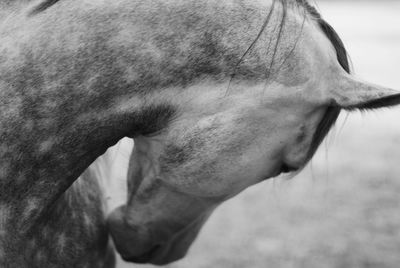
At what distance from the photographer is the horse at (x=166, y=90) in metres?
1.67

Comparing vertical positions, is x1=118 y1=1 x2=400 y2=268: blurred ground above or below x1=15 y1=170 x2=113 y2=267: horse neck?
below

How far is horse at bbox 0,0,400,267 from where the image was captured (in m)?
1.67

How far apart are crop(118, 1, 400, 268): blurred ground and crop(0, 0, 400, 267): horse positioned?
1.99m

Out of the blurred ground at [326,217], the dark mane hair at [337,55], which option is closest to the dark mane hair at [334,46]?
the dark mane hair at [337,55]

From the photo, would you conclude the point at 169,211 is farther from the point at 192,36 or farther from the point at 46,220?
the point at 192,36

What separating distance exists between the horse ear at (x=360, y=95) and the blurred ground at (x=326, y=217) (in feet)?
6.58

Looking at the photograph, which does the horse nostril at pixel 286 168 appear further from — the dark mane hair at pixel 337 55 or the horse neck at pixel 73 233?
the horse neck at pixel 73 233

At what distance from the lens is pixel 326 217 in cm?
554

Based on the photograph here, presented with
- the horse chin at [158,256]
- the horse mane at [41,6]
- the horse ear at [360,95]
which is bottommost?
the horse chin at [158,256]

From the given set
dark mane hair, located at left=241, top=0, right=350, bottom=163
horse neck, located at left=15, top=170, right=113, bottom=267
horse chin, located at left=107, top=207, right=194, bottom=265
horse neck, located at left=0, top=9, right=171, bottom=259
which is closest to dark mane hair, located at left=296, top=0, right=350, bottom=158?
dark mane hair, located at left=241, top=0, right=350, bottom=163

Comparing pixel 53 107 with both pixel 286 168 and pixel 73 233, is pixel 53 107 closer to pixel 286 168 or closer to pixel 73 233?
pixel 73 233

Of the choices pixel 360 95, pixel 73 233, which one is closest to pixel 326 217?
pixel 73 233

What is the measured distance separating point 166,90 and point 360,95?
1.57 ft

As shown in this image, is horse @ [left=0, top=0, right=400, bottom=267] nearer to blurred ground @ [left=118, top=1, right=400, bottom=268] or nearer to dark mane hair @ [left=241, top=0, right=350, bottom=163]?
Result: dark mane hair @ [left=241, top=0, right=350, bottom=163]
